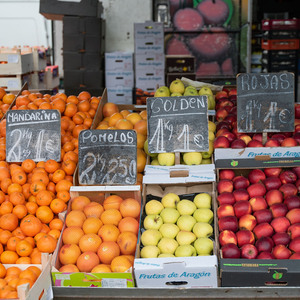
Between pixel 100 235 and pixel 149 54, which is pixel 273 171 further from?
pixel 149 54

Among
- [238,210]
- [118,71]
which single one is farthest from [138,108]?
[118,71]

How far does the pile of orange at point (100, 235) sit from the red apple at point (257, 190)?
2.02 feet

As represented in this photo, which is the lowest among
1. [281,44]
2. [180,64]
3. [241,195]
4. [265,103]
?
[241,195]

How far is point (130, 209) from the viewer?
229 centimetres

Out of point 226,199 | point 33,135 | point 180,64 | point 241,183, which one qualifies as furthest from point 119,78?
point 226,199

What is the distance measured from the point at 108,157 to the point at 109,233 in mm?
465

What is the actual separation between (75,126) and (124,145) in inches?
33.0

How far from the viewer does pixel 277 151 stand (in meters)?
2.48

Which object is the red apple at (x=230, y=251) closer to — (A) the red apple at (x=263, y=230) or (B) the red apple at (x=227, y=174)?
(A) the red apple at (x=263, y=230)

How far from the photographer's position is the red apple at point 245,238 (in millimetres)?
2002

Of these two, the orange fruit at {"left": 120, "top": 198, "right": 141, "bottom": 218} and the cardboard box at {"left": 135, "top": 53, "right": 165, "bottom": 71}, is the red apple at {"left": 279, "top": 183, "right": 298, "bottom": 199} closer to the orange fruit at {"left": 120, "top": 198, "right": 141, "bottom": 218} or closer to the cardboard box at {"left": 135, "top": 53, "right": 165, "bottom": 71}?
the orange fruit at {"left": 120, "top": 198, "right": 141, "bottom": 218}

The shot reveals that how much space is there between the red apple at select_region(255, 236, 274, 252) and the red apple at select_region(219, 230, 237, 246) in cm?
11

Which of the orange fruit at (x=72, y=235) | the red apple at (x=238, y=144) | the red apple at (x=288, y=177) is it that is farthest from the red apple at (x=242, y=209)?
the orange fruit at (x=72, y=235)

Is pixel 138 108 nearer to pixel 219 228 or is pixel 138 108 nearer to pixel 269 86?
pixel 269 86
